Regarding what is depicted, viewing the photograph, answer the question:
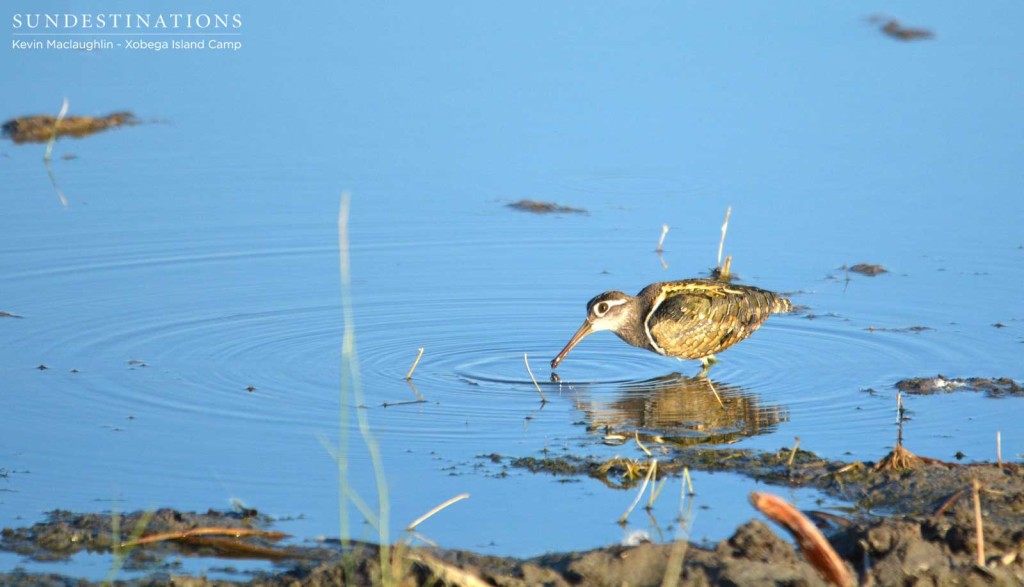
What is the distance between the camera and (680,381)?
10.1 meters

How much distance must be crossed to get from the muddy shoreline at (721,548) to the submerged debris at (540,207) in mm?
5605

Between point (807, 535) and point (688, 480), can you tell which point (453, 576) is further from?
point (688, 480)

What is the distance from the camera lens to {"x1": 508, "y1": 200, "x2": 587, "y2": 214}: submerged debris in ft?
43.2

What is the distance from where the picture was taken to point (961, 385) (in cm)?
938

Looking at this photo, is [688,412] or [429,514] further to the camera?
[688,412]

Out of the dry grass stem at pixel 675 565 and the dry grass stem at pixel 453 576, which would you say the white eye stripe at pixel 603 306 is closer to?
the dry grass stem at pixel 675 565

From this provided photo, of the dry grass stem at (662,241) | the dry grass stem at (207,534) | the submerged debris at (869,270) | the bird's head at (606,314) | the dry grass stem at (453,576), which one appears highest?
the dry grass stem at (662,241)

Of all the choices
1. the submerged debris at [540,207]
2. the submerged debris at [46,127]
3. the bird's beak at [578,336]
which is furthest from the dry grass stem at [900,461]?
the submerged debris at [46,127]

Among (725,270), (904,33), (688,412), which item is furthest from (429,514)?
(904,33)

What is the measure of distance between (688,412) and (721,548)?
3023mm

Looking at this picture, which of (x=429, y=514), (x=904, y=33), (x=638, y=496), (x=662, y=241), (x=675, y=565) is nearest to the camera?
(x=675, y=565)

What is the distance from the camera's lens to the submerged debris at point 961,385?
A: 9.28 m

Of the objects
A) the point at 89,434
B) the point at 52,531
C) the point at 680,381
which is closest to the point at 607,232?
the point at 680,381

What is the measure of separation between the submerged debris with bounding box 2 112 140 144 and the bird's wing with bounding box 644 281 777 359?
22.7ft
